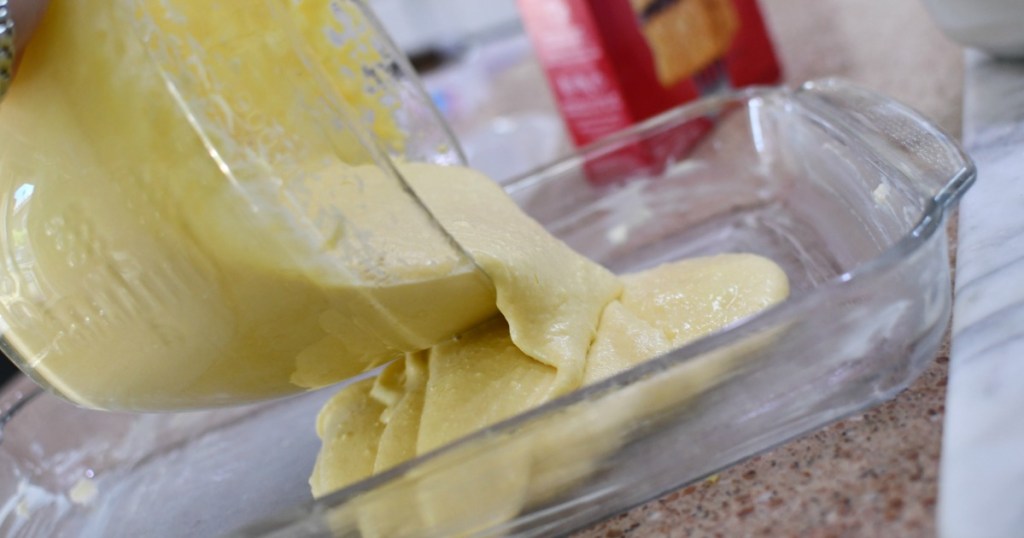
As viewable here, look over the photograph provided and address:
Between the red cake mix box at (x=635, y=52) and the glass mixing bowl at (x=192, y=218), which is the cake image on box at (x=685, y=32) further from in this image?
the glass mixing bowl at (x=192, y=218)

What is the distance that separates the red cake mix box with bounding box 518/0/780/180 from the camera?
99 centimetres

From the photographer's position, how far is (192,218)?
0.48m

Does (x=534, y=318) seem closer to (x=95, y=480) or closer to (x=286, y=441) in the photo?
(x=286, y=441)

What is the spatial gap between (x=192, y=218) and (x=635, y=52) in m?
0.63

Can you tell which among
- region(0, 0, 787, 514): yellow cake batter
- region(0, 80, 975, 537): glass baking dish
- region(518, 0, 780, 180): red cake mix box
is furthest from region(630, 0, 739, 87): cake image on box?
region(0, 0, 787, 514): yellow cake batter

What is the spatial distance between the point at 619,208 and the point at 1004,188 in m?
0.35

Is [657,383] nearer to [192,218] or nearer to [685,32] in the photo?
[192,218]

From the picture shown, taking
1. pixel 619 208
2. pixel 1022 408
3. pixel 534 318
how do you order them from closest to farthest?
pixel 1022 408 → pixel 534 318 → pixel 619 208

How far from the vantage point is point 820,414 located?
Result: 0.49 metres

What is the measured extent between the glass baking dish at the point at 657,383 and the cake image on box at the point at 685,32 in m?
0.19

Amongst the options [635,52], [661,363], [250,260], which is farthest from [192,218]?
[635,52]

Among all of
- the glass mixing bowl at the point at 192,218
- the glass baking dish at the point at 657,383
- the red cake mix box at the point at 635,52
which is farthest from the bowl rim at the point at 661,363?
the red cake mix box at the point at 635,52

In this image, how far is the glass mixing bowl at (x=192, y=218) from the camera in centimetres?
47

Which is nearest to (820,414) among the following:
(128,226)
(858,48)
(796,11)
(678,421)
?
(678,421)
